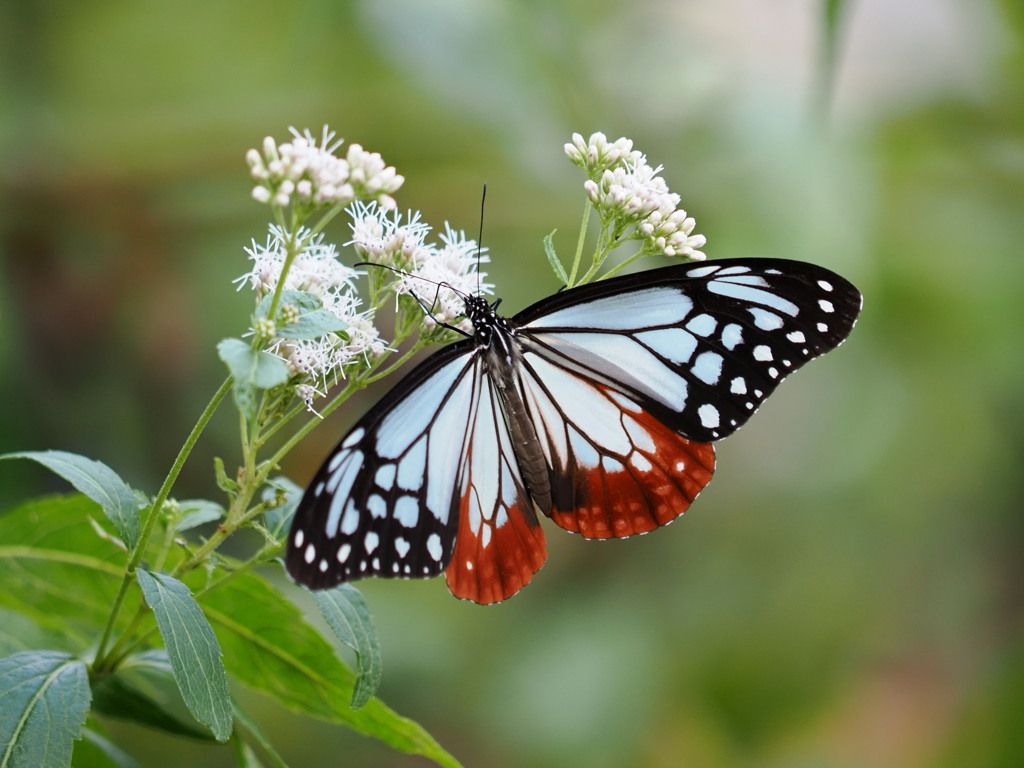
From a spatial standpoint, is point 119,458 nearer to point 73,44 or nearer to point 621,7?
point 73,44

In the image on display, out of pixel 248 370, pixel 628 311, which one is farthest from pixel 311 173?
pixel 628 311

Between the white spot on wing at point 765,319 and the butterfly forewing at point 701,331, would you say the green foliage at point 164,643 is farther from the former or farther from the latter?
the white spot on wing at point 765,319

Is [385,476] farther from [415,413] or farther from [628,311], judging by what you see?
[628,311]

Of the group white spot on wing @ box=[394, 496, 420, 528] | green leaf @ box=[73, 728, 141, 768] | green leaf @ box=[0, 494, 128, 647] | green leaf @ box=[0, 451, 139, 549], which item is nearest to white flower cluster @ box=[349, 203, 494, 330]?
white spot on wing @ box=[394, 496, 420, 528]

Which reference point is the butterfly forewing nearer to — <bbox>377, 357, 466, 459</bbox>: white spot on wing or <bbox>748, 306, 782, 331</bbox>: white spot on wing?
<bbox>748, 306, 782, 331</bbox>: white spot on wing

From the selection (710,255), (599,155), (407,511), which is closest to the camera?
(407,511)

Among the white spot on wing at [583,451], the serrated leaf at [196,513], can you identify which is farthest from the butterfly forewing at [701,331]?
the serrated leaf at [196,513]
